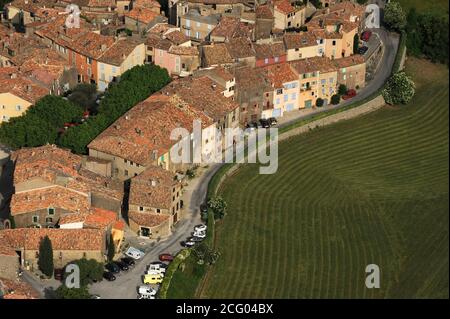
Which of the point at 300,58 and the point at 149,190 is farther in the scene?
the point at 300,58

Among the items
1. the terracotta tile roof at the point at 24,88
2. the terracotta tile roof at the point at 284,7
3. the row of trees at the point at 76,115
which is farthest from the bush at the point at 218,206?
the terracotta tile roof at the point at 284,7

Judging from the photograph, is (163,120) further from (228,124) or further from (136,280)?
(136,280)

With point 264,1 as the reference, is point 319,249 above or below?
below

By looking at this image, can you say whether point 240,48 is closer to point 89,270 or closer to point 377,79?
point 377,79

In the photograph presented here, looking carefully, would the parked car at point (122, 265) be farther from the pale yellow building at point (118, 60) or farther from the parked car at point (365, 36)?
the parked car at point (365, 36)

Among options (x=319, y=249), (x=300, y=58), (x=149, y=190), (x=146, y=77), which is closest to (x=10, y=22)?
(x=146, y=77)

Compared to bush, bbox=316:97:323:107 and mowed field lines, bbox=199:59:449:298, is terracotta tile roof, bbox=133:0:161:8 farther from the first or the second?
mowed field lines, bbox=199:59:449:298

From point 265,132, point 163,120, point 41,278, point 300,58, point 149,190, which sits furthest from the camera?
point 300,58

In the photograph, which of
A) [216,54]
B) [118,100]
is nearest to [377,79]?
[216,54]

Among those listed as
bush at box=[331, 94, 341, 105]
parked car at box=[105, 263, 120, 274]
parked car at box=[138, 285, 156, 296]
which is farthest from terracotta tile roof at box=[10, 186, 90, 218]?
bush at box=[331, 94, 341, 105]
